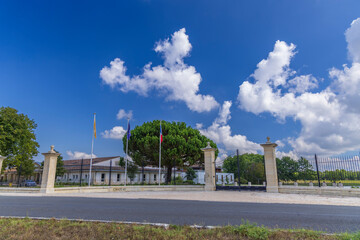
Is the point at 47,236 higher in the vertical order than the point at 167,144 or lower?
lower

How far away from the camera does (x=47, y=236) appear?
4.91 metres

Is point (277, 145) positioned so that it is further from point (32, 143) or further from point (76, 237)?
point (32, 143)

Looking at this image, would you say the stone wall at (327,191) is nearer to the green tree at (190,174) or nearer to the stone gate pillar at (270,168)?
the stone gate pillar at (270,168)

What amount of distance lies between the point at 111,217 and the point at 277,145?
545 inches

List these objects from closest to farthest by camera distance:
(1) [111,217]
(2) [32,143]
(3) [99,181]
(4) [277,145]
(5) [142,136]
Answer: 1. (1) [111,217]
2. (4) [277,145]
3. (2) [32,143]
4. (5) [142,136]
5. (3) [99,181]

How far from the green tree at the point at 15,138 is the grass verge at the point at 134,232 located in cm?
2220

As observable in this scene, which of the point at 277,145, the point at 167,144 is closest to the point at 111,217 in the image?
the point at 277,145

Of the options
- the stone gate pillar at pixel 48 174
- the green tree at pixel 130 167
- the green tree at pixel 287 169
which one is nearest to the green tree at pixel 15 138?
the stone gate pillar at pixel 48 174

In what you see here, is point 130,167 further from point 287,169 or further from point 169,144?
point 287,169

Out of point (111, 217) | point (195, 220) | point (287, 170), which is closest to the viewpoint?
point (195, 220)

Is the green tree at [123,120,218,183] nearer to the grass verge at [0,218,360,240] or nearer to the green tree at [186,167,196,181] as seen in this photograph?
the green tree at [186,167,196,181]

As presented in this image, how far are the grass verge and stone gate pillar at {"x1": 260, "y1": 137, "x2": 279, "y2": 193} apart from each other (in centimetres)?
1247

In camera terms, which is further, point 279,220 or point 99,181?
point 99,181

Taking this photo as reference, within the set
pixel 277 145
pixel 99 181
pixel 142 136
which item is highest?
pixel 142 136
